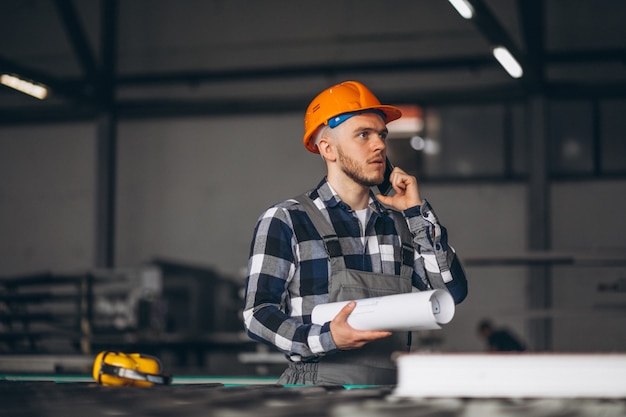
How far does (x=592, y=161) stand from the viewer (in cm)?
1045

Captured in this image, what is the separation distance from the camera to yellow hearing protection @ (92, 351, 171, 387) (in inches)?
84.8

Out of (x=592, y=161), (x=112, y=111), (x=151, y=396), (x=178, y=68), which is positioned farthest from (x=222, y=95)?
(x=151, y=396)

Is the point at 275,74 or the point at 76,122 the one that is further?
the point at 76,122

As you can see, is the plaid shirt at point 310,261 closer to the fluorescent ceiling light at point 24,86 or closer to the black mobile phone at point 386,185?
the black mobile phone at point 386,185

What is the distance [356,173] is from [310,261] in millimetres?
326

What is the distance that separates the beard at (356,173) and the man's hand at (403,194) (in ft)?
0.24

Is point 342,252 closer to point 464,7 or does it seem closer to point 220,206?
point 464,7

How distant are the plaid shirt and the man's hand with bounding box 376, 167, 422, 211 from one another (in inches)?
1.0

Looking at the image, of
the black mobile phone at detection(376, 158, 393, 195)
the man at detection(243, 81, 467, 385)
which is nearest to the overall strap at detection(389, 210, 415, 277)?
the man at detection(243, 81, 467, 385)

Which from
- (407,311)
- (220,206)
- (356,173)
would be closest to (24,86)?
(220,206)

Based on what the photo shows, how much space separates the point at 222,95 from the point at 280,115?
88 cm

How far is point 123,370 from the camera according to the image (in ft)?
7.07

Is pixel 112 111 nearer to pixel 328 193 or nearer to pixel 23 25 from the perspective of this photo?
pixel 23 25

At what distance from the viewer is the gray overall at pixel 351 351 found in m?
2.32
